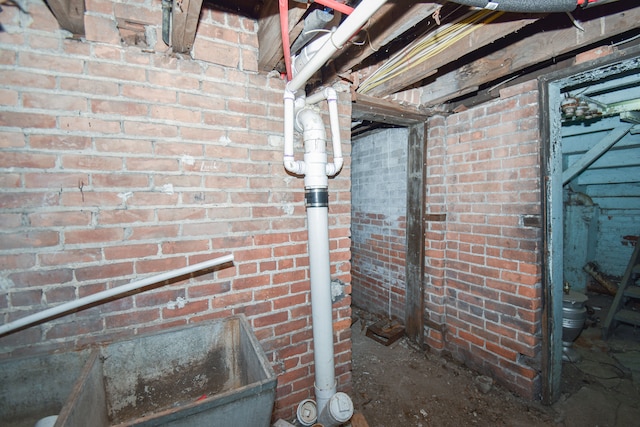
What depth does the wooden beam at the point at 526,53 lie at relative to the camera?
1310 millimetres

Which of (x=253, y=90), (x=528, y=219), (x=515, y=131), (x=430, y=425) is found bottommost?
(x=430, y=425)

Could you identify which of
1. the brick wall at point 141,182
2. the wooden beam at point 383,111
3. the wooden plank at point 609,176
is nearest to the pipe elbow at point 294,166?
the brick wall at point 141,182

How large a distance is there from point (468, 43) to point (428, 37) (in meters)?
0.22

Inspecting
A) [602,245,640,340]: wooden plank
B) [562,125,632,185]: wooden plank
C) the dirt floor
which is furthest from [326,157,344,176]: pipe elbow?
[602,245,640,340]: wooden plank

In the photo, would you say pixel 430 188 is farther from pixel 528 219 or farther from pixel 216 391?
pixel 216 391

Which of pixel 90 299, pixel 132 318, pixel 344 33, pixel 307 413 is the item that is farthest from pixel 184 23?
pixel 307 413

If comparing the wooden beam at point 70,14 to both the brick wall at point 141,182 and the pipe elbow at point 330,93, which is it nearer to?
the brick wall at point 141,182

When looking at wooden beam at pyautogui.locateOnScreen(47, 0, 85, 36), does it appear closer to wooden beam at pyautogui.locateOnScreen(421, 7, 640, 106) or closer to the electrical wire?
the electrical wire

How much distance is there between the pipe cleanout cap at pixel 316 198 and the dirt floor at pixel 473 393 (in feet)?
5.25

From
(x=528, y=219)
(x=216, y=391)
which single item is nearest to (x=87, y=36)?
(x=216, y=391)

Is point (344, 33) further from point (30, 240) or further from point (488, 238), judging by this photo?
point (488, 238)

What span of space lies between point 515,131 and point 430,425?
2.14 meters

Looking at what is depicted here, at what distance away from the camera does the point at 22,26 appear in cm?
109

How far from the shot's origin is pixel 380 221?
10.8 feet
